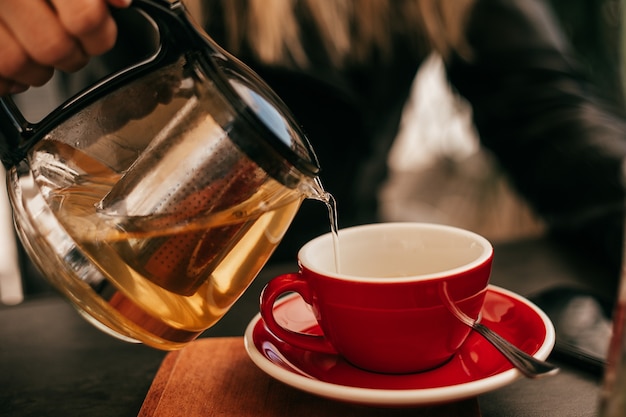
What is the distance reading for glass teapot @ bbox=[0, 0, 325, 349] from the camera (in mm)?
412

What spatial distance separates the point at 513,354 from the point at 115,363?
36cm

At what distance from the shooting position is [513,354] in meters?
0.40

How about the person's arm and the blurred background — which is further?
the blurred background

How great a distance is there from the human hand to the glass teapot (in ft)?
0.09

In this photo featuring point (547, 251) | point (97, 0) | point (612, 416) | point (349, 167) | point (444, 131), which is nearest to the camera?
point (612, 416)

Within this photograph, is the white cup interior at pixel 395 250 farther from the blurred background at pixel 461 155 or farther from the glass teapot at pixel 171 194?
the blurred background at pixel 461 155

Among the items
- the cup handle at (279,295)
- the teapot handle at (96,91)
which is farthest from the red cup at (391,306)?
the teapot handle at (96,91)

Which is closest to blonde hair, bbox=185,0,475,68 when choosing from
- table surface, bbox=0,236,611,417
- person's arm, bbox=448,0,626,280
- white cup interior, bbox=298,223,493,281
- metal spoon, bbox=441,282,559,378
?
person's arm, bbox=448,0,626,280

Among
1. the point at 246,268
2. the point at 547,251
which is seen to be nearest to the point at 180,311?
the point at 246,268

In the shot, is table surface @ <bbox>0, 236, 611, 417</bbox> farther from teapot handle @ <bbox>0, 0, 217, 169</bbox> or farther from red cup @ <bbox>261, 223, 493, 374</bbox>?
teapot handle @ <bbox>0, 0, 217, 169</bbox>

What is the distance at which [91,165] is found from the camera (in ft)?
1.58

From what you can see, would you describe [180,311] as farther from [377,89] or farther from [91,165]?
[377,89]

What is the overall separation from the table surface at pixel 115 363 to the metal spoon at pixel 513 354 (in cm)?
→ 6

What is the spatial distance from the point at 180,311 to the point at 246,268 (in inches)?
2.2
